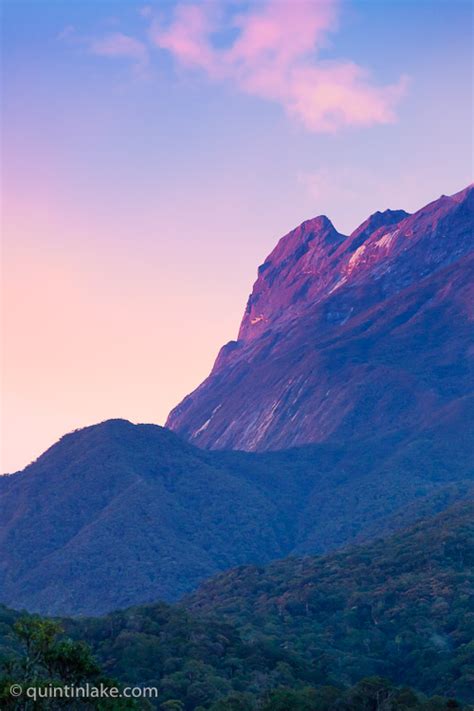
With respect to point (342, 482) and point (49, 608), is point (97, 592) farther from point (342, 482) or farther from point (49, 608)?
point (342, 482)

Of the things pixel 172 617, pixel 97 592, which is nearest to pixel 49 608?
pixel 97 592

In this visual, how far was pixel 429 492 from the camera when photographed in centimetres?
15138

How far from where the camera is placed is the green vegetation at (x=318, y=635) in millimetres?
67125

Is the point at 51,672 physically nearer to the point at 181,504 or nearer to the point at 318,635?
the point at 318,635

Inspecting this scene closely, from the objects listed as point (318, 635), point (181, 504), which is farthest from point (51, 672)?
point (181, 504)

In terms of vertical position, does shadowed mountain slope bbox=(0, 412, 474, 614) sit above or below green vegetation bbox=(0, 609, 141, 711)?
above

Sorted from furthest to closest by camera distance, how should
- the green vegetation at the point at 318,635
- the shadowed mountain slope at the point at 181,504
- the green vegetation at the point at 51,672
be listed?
the shadowed mountain slope at the point at 181,504, the green vegetation at the point at 318,635, the green vegetation at the point at 51,672

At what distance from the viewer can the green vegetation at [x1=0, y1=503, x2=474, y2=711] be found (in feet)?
220

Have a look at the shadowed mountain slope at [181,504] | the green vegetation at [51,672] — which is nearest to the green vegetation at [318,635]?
the green vegetation at [51,672]

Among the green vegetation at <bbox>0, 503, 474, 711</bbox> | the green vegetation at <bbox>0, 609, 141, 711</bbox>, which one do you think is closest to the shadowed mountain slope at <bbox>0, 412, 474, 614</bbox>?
the green vegetation at <bbox>0, 503, 474, 711</bbox>

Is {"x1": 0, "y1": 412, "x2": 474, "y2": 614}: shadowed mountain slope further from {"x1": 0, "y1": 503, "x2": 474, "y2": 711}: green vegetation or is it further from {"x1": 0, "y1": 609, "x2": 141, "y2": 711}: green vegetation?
{"x1": 0, "y1": 609, "x2": 141, "y2": 711}: green vegetation

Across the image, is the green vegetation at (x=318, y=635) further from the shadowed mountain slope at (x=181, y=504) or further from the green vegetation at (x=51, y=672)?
the shadowed mountain slope at (x=181, y=504)

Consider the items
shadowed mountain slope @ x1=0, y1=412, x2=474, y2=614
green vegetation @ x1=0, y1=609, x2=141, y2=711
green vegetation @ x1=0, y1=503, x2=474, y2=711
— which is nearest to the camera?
green vegetation @ x1=0, y1=609, x2=141, y2=711

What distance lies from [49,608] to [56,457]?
55.1 meters
